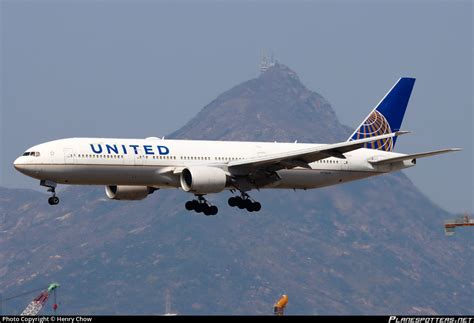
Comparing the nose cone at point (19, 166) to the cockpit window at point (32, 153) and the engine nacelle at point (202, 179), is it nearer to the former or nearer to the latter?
the cockpit window at point (32, 153)

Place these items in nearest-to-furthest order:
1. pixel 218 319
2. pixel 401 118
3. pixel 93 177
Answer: pixel 218 319, pixel 93 177, pixel 401 118

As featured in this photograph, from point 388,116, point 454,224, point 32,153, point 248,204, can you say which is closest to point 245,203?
point 248,204

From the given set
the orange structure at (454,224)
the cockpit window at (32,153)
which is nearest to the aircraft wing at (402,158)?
the cockpit window at (32,153)

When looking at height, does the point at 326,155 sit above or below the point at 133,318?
above

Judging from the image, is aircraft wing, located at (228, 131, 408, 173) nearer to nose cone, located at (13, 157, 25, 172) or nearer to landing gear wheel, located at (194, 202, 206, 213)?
landing gear wheel, located at (194, 202, 206, 213)

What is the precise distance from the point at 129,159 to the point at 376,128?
81.8ft

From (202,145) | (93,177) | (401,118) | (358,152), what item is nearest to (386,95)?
(401,118)

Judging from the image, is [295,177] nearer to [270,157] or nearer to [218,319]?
[270,157]

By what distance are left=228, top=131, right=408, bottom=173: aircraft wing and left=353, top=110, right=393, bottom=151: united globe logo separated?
12443 millimetres

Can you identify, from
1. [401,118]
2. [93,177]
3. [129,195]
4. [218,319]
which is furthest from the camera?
[401,118]

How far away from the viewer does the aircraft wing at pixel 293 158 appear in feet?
260

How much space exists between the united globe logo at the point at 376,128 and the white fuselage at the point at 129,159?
33.4 ft

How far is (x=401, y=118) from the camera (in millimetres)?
96750

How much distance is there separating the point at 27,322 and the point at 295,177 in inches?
1522
